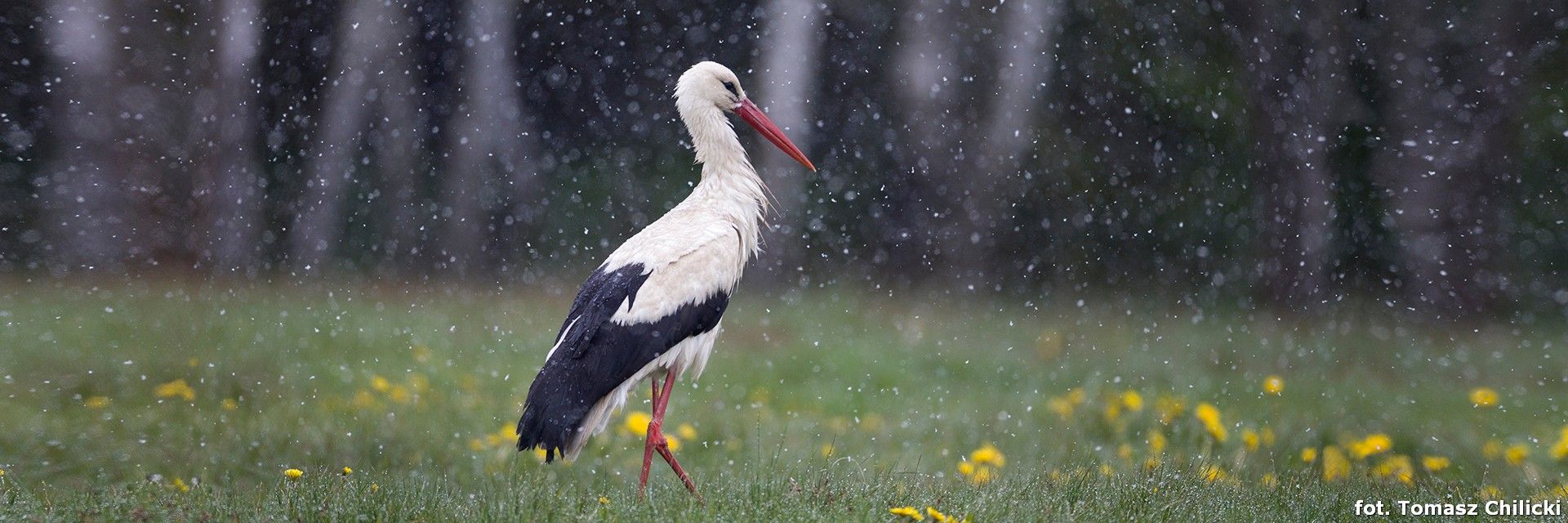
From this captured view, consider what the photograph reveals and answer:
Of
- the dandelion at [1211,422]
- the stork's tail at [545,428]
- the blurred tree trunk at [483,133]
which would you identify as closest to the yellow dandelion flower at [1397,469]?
the dandelion at [1211,422]

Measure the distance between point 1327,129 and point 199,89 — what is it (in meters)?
9.11

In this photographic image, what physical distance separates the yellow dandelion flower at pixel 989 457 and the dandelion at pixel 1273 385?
2.16m

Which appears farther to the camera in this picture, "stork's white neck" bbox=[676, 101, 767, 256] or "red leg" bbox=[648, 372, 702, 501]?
"stork's white neck" bbox=[676, 101, 767, 256]

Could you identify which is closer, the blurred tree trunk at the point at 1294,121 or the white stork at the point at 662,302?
the white stork at the point at 662,302

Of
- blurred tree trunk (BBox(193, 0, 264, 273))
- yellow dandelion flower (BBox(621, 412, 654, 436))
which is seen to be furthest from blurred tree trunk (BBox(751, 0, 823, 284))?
yellow dandelion flower (BBox(621, 412, 654, 436))

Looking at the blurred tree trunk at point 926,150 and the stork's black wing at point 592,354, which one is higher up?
the blurred tree trunk at point 926,150

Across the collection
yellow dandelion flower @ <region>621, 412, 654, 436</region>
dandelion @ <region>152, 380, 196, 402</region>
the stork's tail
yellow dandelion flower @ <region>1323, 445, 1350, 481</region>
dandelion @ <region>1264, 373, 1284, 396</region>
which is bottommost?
the stork's tail

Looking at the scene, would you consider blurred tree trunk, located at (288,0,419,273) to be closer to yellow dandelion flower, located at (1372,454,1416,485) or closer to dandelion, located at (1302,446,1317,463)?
dandelion, located at (1302,446,1317,463)

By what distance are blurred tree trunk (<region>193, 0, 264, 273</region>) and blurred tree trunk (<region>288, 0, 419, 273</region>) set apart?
50 cm

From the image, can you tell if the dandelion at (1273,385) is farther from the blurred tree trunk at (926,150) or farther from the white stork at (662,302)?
the white stork at (662,302)

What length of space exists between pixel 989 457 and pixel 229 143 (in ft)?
23.3

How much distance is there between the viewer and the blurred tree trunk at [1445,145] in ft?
38.3

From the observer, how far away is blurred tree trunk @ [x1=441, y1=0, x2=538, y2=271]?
36.2 feet

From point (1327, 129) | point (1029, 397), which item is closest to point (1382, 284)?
point (1327, 129)
